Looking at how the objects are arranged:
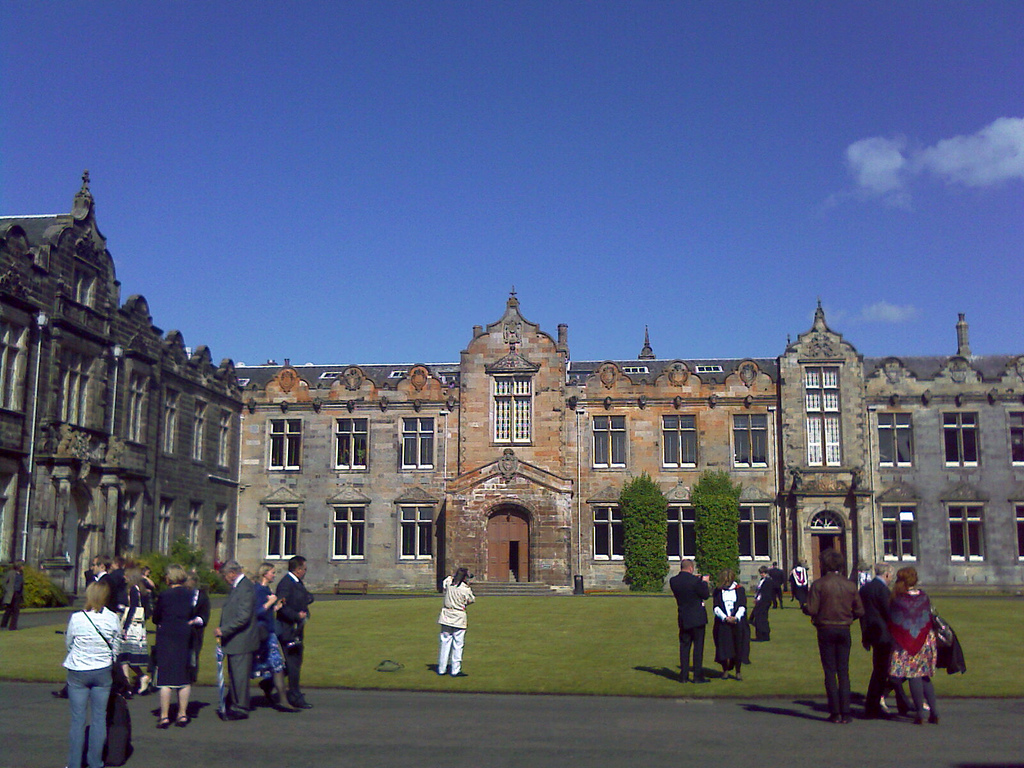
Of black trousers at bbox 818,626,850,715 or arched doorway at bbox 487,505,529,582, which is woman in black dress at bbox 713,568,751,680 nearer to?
black trousers at bbox 818,626,850,715

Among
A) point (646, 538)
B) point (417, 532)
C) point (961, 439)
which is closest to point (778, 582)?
point (646, 538)

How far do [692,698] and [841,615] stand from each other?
302cm

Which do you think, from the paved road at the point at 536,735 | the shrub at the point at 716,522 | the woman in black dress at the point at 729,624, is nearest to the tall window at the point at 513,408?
the shrub at the point at 716,522

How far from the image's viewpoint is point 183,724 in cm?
1137

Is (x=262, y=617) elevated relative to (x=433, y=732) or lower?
elevated

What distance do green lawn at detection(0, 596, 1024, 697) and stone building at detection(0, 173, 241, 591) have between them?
823cm

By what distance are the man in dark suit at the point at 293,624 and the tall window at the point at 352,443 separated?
32.6 m

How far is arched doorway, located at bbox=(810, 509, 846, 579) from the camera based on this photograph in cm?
4144

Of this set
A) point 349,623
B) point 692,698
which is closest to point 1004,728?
point 692,698

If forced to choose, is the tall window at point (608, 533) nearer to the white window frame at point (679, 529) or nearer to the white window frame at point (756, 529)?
the white window frame at point (679, 529)

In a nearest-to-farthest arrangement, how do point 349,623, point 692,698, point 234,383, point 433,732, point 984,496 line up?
point 433,732, point 692,698, point 349,623, point 984,496, point 234,383

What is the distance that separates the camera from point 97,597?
9.20m

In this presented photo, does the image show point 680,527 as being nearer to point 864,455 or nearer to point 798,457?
point 798,457

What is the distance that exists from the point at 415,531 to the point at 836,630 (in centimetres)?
3398
